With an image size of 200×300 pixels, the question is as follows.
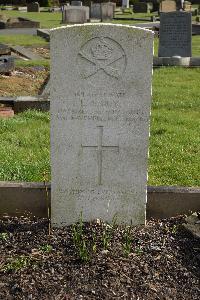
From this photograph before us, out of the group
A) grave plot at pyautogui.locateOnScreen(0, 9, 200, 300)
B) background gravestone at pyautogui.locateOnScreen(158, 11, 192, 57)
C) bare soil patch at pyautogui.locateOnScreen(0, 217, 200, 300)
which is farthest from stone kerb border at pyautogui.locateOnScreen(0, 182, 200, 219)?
background gravestone at pyautogui.locateOnScreen(158, 11, 192, 57)

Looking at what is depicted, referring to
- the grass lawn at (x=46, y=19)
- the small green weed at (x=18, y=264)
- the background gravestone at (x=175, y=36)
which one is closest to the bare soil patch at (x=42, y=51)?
the background gravestone at (x=175, y=36)

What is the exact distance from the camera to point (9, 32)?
22594 mm

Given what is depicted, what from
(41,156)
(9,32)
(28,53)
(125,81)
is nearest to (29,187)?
(125,81)

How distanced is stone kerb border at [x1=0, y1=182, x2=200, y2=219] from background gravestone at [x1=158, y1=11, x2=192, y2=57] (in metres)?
9.64

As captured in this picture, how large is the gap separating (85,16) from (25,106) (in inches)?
765

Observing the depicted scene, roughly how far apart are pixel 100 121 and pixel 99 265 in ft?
3.22

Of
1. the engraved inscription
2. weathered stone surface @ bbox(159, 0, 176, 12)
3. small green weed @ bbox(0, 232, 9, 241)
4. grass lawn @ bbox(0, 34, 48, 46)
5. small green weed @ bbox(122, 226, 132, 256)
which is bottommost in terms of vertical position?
small green weed @ bbox(0, 232, 9, 241)

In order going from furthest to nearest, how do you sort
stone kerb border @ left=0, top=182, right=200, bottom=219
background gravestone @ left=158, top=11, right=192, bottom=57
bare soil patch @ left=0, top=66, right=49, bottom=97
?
background gravestone @ left=158, top=11, right=192, bottom=57 → bare soil patch @ left=0, top=66, right=49, bottom=97 → stone kerb border @ left=0, top=182, right=200, bottom=219

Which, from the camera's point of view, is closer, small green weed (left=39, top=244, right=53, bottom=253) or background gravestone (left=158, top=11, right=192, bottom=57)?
small green weed (left=39, top=244, right=53, bottom=253)

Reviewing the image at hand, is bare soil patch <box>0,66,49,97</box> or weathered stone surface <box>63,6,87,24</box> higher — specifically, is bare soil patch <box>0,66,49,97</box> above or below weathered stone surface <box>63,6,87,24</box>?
below

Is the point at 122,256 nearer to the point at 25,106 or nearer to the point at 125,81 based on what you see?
the point at 125,81

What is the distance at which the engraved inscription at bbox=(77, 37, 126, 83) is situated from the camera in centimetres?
337

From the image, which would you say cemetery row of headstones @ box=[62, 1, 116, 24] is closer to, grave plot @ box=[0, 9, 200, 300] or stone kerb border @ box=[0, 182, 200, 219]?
stone kerb border @ box=[0, 182, 200, 219]

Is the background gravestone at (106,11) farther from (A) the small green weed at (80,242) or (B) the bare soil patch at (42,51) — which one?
(A) the small green weed at (80,242)
